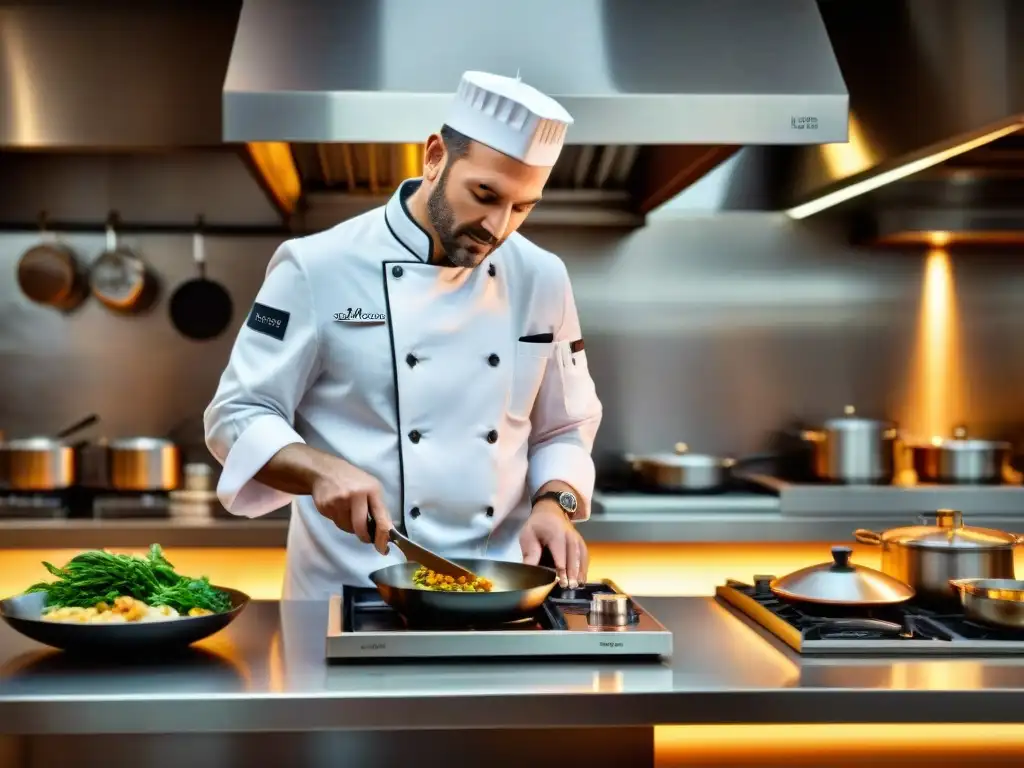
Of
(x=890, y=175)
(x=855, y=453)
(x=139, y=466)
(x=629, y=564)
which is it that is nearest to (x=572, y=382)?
(x=629, y=564)

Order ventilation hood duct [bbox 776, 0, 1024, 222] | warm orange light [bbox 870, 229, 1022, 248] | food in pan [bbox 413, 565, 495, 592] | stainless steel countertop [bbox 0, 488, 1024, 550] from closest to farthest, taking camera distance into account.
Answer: food in pan [bbox 413, 565, 495, 592]
ventilation hood duct [bbox 776, 0, 1024, 222]
stainless steel countertop [bbox 0, 488, 1024, 550]
warm orange light [bbox 870, 229, 1022, 248]

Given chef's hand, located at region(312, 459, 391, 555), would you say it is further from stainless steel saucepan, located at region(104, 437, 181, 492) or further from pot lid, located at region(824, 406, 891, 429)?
pot lid, located at region(824, 406, 891, 429)

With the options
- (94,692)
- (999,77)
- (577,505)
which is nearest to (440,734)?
(94,692)

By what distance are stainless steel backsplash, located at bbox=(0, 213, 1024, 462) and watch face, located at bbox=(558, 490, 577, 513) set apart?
1.76m

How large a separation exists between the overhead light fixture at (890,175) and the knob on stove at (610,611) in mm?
1570

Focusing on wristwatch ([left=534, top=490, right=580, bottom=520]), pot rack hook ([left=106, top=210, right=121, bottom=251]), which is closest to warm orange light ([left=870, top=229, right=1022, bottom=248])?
wristwatch ([left=534, top=490, right=580, bottom=520])

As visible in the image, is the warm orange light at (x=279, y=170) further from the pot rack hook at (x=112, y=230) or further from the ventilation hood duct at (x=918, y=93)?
the ventilation hood duct at (x=918, y=93)

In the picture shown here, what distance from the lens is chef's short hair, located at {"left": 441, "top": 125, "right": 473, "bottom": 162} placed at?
1.53 meters

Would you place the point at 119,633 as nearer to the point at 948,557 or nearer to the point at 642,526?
the point at 948,557

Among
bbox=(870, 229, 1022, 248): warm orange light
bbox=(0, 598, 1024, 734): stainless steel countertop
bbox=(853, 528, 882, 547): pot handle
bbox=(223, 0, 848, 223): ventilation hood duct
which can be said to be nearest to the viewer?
bbox=(0, 598, 1024, 734): stainless steel countertop

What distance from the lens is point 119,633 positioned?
121 centimetres

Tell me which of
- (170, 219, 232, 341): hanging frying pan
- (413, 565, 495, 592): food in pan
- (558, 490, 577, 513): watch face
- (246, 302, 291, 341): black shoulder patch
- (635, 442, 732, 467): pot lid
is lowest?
(413, 565, 495, 592): food in pan

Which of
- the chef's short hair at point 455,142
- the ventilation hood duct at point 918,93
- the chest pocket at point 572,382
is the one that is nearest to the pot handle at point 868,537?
the chest pocket at point 572,382

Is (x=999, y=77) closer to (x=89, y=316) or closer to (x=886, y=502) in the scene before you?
(x=886, y=502)
